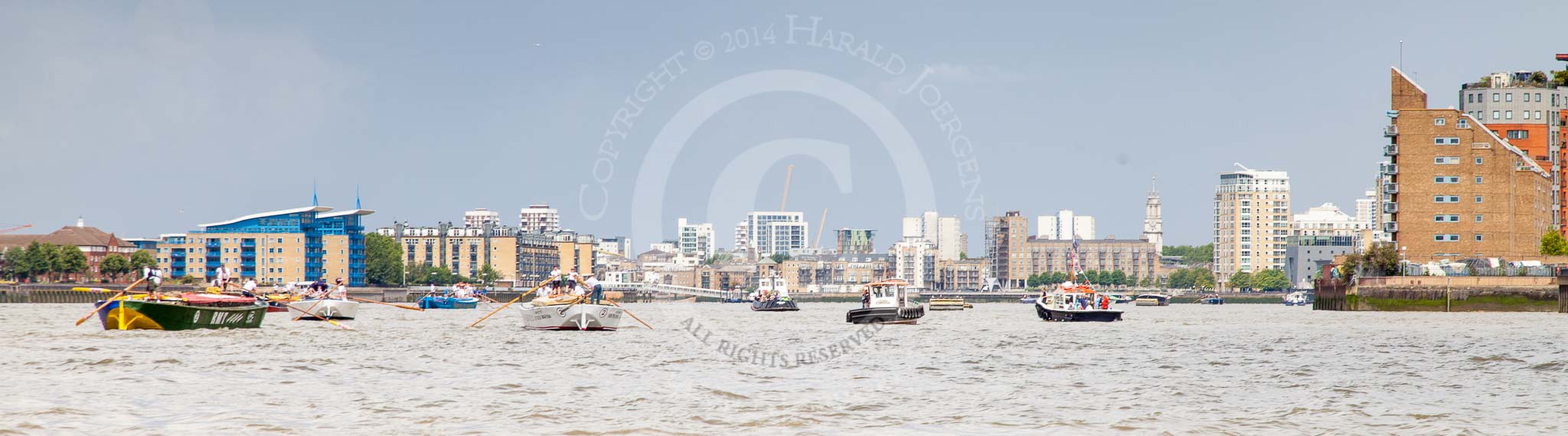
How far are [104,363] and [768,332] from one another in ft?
127

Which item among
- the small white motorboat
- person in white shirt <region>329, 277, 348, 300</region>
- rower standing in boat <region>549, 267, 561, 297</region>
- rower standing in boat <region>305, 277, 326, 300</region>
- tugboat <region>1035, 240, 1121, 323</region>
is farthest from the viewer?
rower standing in boat <region>305, 277, 326, 300</region>

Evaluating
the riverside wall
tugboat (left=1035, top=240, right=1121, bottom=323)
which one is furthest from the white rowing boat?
the riverside wall

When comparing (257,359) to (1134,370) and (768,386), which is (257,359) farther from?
(1134,370)

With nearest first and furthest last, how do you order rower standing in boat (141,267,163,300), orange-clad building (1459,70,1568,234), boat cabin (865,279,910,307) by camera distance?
rower standing in boat (141,267,163,300) → boat cabin (865,279,910,307) → orange-clad building (1459,70,1568,234)

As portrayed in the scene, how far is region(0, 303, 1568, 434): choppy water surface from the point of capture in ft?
94.0

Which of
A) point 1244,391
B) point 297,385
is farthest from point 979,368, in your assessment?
point 297,385

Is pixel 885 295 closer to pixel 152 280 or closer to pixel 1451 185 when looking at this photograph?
pixel 152 280

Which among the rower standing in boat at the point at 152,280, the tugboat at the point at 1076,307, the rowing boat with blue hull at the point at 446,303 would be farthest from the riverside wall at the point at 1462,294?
the rower standing in boat at the point at 152,280

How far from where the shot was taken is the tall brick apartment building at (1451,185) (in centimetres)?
12988

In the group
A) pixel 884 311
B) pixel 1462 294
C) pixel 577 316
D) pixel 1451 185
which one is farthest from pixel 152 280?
pixel 1451 185

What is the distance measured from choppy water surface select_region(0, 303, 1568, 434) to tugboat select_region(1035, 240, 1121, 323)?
29405 millimetres

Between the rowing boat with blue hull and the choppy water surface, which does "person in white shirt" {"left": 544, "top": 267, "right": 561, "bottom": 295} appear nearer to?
the choppy water surface

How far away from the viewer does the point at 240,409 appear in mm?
30375

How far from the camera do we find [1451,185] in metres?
131
